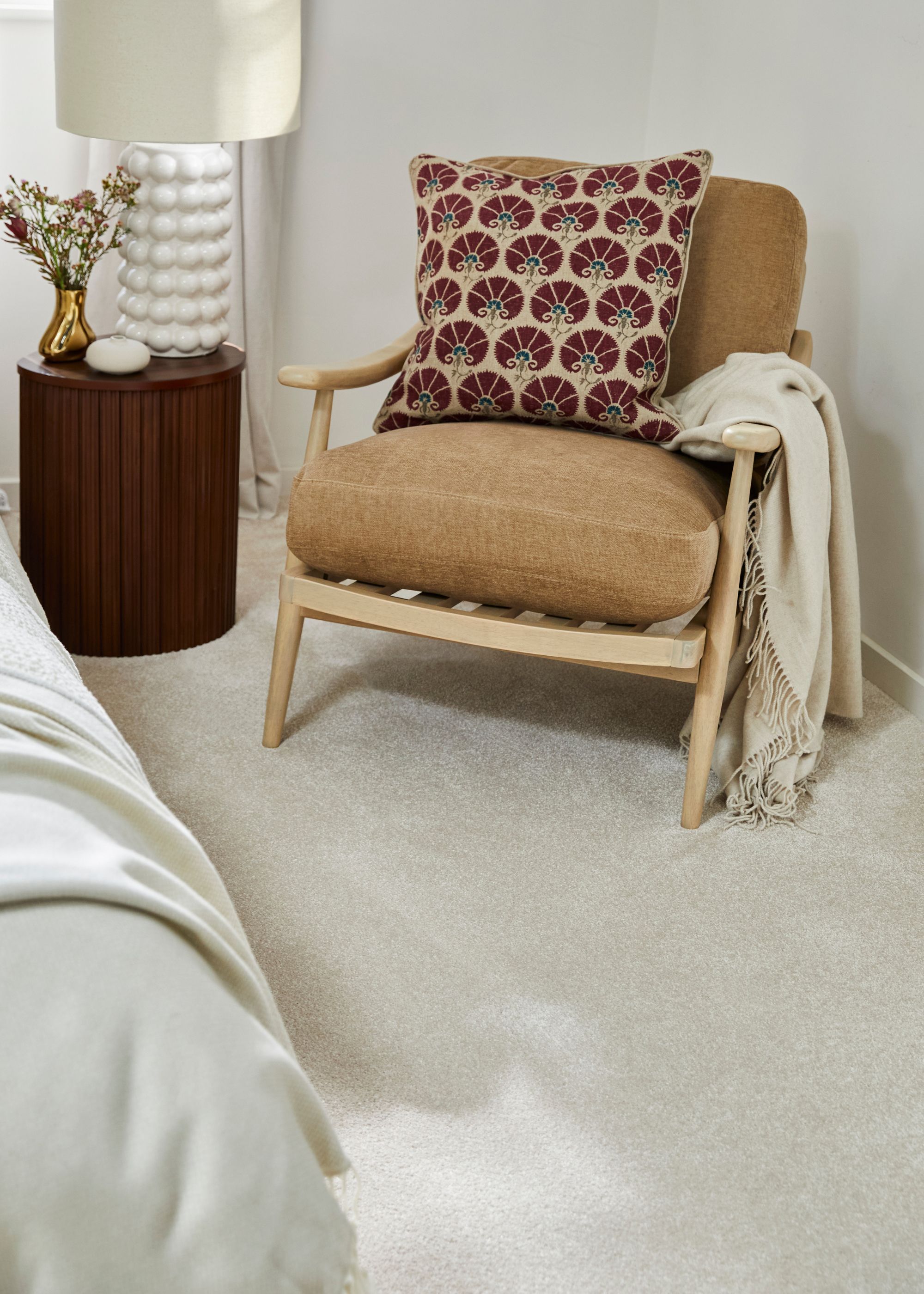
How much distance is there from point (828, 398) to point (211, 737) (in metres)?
1.06

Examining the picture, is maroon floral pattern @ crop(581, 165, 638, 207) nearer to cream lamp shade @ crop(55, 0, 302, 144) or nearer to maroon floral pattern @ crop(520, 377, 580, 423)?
maroon floral pattern @ crop(520, 377, 580, 423)

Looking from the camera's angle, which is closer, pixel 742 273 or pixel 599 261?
pixel 599 261

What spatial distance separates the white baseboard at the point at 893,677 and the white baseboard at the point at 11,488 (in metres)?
1.90

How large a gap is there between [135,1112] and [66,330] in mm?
1704

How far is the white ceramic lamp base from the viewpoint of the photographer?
205cm

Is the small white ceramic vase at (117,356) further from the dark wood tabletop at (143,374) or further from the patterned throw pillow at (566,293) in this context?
the patterned throw pillow at (566,293)

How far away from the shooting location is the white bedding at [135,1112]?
1.94 ft

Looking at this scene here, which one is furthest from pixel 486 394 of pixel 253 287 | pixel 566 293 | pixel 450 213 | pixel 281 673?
pixel 253 287

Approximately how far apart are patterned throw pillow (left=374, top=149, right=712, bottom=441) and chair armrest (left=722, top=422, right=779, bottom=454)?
11.3 inches

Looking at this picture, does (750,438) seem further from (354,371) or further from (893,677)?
(893,677)

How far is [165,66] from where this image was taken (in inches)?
73.1

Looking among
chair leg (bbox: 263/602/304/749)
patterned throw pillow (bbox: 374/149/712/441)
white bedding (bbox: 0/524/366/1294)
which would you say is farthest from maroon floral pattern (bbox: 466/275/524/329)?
white bedding (bbox: 0/524/366/1294)

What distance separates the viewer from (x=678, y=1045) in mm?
1303

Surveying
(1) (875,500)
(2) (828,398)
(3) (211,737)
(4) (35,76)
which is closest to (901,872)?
(2) (828,398)
